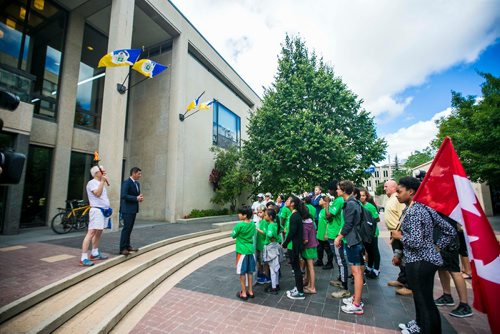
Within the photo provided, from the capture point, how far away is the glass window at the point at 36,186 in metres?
8.48

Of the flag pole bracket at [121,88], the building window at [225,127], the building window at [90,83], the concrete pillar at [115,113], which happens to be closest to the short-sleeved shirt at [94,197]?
the concrete pillar at [115,113]

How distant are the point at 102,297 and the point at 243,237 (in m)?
2.55

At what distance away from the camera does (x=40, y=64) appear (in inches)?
371

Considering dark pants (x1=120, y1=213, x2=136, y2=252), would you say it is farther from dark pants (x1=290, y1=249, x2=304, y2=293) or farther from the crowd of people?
dark pants (x1=290, y1=249, x2=304, y2=293)

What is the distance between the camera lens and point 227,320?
3275 millimetres

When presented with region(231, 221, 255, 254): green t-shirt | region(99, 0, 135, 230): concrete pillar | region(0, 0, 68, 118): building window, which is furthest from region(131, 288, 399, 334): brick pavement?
region(0, 0, 68, 118): building window

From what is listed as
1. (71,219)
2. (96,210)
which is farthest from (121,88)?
(96,210)

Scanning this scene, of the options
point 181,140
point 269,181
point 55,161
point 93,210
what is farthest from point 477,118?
point 55,161

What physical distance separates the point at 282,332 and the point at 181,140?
11.1 metres

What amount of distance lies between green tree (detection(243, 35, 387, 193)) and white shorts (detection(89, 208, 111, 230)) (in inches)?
336

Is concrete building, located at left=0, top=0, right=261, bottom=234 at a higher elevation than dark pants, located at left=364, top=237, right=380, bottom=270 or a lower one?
higher

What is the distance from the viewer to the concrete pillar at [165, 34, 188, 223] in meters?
12.0

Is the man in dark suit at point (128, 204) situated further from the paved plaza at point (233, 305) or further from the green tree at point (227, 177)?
the green tree at point (227, 177)

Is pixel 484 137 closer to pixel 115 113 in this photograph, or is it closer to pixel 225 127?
pixel 225 127
